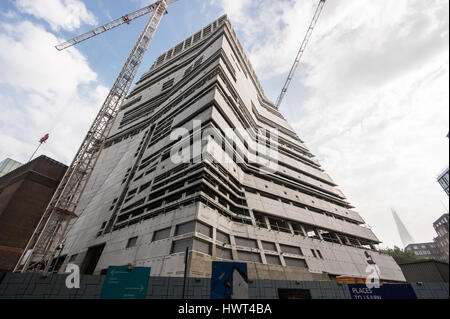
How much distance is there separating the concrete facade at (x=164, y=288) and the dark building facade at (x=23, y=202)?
24485 millimetres

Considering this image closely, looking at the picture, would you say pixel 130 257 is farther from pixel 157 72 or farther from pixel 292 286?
pixel 157 72

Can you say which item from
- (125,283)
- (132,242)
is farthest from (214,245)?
(125,283)

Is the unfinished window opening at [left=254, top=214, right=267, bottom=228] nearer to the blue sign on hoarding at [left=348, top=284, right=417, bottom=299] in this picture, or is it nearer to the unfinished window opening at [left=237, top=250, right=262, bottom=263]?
the unfinished window opening at [left=237, top=250, right=262, bottom=263]

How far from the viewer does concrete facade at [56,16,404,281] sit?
848 inches

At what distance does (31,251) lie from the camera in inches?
1005

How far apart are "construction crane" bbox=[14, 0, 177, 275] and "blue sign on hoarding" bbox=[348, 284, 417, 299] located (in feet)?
92.0

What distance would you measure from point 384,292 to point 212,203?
1665cm

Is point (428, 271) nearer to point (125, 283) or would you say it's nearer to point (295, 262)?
point (295, 262)

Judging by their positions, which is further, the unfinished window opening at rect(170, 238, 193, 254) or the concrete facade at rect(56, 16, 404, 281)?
the concrete facade at rect(56, 16, 404, 281)

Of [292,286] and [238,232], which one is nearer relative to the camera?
[292,286]

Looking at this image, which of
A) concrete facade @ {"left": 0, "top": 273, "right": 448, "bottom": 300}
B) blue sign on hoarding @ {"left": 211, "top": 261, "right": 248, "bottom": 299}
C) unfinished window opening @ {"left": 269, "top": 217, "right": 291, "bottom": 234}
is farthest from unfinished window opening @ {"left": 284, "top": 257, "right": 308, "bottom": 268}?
blue sign on hoarding @ {"left": 211, "top": 261, "right": 248, "bottom": 299}

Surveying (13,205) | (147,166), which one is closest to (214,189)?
(147,166)

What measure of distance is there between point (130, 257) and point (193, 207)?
8990 mm

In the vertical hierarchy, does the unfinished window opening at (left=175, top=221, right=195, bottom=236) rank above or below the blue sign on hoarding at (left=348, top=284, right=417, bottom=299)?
above
